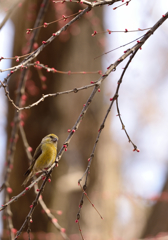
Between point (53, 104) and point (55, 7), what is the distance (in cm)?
156

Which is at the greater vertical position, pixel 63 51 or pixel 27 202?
pixel 63 51

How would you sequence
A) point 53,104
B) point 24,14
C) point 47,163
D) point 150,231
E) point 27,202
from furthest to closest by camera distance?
point 150,231 → point 24,14 → point 53,104 → point 27,202 → point 47,163

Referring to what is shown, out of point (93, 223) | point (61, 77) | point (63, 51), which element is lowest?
point (93, 223)

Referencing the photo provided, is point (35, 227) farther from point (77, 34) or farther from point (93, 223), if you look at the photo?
point (77, 34)

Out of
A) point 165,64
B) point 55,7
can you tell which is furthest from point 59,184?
point 165,64

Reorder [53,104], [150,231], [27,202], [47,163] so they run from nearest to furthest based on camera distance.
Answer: [47,163]
[27,202]
[53,104]
[150,231]

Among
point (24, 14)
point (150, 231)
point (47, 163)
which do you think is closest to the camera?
point (47, 163)

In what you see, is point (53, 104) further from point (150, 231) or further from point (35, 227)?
point (150, 231)

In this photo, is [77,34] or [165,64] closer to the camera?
[77,34]

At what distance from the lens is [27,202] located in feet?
13.0

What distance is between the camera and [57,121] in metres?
4.22

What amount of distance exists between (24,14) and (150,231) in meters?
4.48

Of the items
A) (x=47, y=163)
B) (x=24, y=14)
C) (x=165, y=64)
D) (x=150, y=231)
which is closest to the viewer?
(x=47, y=163)

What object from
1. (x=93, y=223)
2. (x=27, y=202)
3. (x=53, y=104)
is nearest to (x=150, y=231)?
(x=93, y=223)
